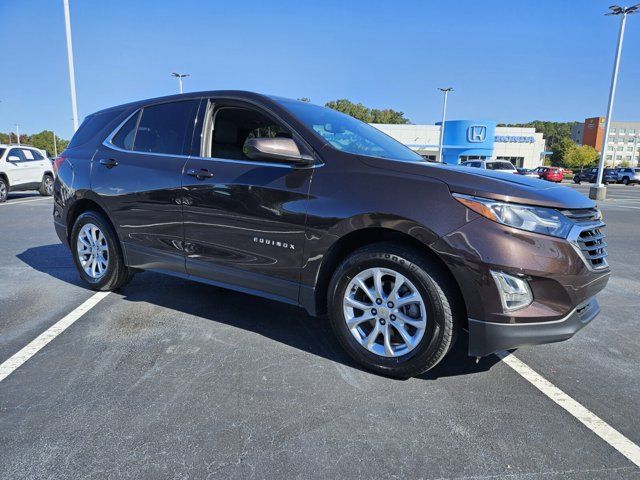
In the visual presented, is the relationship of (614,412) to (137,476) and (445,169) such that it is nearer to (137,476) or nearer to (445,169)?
(445,169)

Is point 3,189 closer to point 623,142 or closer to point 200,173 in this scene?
point 200,173

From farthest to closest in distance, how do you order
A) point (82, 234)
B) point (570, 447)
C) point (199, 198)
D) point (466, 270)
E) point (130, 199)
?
point (82, 234), point (130, 199), point (199, 198), point (466, 270), point (570, 447)

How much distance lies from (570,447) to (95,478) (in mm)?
2205

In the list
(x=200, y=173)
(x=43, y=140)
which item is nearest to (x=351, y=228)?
(x=200, y=173)

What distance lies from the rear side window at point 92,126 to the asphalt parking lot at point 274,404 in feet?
5.70

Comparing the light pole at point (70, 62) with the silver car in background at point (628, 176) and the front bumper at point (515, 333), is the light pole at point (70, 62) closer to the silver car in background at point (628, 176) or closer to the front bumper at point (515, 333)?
the front bumper at point (515, 333)

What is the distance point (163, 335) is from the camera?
351cm

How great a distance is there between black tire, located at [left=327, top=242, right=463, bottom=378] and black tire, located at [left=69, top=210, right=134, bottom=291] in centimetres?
243

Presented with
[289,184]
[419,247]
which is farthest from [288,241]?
[419,247]

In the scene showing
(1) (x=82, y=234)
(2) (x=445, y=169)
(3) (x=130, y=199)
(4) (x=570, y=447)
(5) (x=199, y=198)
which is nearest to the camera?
(4) (x=570, y=447)

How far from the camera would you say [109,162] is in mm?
4215

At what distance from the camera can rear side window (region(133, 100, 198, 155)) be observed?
3.78m

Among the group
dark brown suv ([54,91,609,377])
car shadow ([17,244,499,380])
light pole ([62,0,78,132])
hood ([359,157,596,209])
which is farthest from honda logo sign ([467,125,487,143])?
hood ([359,157,596,209])

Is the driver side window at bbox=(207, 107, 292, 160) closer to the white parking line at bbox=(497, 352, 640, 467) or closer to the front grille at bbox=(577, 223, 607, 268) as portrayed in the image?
the front grille at bbox=(577, 223, 607, 268)
